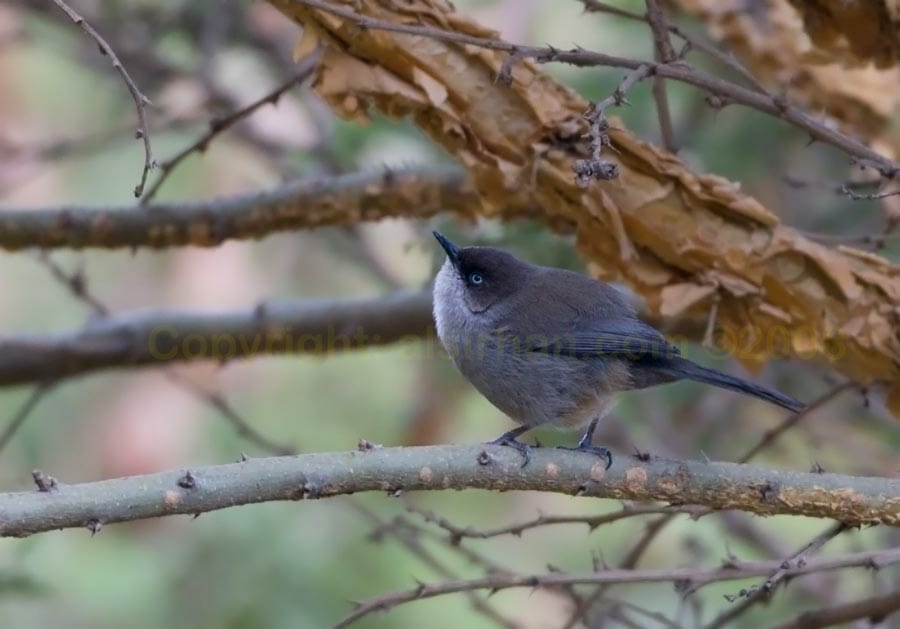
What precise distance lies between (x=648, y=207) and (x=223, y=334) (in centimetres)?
219

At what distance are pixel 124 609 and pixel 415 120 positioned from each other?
4611 mm

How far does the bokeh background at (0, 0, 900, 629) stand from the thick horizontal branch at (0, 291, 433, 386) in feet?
0.85

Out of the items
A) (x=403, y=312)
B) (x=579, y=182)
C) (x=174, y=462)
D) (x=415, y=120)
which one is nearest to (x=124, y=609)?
(x=174, y=462)

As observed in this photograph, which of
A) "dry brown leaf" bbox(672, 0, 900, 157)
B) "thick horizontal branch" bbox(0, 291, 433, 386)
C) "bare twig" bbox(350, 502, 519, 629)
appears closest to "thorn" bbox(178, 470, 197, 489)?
"bare twig" bbox(350, 502, 519, 629)

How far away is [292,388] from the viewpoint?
28.9 feet

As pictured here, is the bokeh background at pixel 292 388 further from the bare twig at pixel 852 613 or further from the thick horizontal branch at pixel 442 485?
the thick horizontal branch at pixel 442 485

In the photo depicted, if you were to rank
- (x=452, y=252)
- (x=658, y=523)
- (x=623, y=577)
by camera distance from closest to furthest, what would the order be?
1. (x=623, y=577)
2. (x=658, y=523)
3. (x=452, y=252)

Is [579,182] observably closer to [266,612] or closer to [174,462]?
[266,612]

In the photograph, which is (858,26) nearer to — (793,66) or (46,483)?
(793,66)

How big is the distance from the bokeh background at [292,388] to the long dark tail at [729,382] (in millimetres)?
601

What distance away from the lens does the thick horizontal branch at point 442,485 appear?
8.20ft

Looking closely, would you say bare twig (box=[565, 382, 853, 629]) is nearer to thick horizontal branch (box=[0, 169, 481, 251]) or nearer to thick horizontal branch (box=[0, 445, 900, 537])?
thick horizontal branch (box=[0, 445, 900, 537])

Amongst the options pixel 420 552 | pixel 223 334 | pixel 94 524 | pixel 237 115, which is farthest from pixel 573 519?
pixel 223 334

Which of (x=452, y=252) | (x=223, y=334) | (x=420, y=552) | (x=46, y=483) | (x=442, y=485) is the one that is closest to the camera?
(x=46, y=483)
